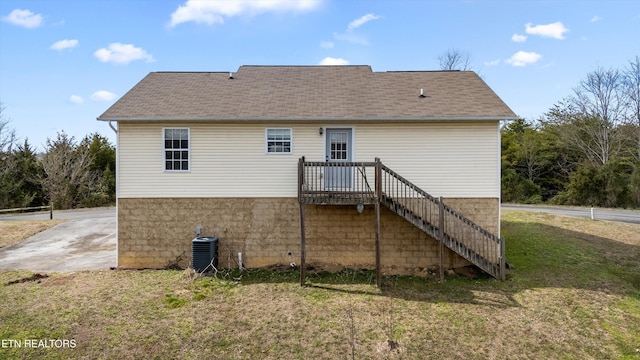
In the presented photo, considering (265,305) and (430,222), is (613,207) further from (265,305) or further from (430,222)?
(265,305)

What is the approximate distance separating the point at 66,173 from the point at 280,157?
76.5ft

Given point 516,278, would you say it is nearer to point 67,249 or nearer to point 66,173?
point 67,249

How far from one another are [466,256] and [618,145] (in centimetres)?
2565

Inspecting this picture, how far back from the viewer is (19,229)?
582 inches

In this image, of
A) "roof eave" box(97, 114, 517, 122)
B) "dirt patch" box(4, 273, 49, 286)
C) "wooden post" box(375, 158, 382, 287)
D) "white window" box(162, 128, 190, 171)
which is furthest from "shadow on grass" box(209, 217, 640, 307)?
"dirt patch" box(4, 273, 49, 286)

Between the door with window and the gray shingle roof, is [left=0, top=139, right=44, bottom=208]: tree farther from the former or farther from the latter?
the door with window

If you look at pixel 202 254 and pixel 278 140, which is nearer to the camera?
pixel 202 254

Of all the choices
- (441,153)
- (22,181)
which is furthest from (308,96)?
(22,181)

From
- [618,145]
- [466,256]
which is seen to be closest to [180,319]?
[466,256]

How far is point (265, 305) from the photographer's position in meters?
7.90

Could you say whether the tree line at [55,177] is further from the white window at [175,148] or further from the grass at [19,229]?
the white window at [175,148]

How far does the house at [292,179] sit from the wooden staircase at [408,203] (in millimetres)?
71

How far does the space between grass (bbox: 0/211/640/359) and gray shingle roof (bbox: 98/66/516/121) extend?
4795 mm

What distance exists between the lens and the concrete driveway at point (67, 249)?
34.9 feet
